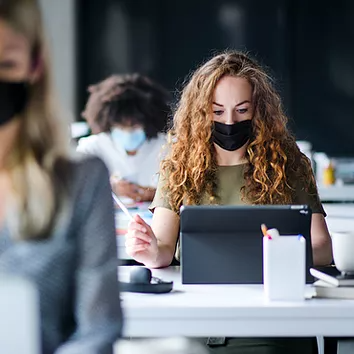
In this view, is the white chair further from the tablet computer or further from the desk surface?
the tablet computer

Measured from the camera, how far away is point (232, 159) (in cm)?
263

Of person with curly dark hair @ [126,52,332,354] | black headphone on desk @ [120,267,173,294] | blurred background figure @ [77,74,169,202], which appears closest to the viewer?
black headphone on desk @ [120,267,173,294]

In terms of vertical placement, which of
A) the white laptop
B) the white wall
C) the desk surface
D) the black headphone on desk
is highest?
the white wall

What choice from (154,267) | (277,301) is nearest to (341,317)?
(277,301)

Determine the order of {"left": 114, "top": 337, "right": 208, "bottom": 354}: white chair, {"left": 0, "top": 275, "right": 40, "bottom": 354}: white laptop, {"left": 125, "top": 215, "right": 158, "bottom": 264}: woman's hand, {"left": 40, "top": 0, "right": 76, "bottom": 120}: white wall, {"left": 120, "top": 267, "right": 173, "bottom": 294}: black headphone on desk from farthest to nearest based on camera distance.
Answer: {"left": 40, "top": 0, "right": 76, "bottom": 120}: white wall, {"left": 125, "top": 215, "right": 158, "bottom": 264}: woman's hand, {"left": 120, "top": 267, "right": 173, "bottom": 294}: black headphone on desk, {"left": 114, "top": 337, "right": 208, "bottom": 354}: white chair, {"left": 0, "top": 275, "right": 40, "bottom": 354}: white laptop

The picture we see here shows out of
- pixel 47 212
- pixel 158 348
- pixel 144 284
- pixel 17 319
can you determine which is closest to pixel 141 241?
pixel 144 284

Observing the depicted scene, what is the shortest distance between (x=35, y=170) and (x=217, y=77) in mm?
1582

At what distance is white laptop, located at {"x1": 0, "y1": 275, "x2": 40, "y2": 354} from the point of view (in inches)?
36.9

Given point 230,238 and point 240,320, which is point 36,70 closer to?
point 240,320

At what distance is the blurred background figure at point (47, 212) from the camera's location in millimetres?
1059

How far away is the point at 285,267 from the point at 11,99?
1.06 metres

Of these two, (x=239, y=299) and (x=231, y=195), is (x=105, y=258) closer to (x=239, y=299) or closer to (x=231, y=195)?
(x=239, y=299)

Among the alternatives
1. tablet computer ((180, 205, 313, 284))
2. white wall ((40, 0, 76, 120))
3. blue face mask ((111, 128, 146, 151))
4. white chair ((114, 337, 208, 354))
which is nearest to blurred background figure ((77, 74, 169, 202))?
blue face mask ((111, 128, 146, 151))

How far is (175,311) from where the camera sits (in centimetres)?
188
